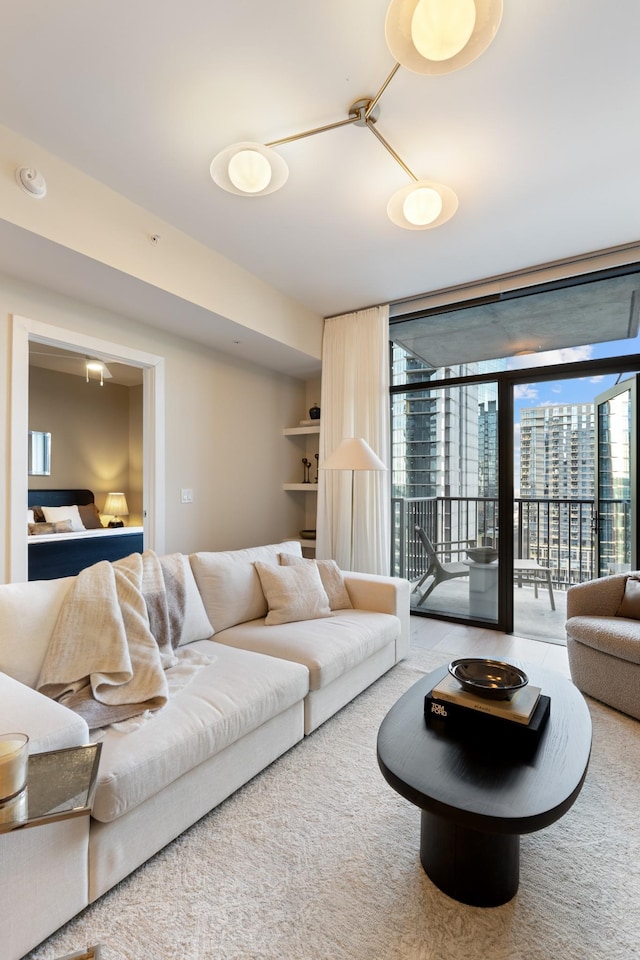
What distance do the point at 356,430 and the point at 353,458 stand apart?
771 mm

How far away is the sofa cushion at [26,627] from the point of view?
64.7 inches

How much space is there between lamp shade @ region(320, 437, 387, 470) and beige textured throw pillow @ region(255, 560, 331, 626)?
928 millimetres

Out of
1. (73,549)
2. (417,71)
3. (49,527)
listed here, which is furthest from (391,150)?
(49,527)

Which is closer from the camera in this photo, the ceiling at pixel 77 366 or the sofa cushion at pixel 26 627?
the sofa cushion at pixel 26 627

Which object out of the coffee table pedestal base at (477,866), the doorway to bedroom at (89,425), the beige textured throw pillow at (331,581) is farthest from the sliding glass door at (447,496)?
the doorway to bedroom at (89,425)

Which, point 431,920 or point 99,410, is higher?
point 99,410

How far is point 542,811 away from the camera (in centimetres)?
114

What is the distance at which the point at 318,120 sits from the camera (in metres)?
2.05

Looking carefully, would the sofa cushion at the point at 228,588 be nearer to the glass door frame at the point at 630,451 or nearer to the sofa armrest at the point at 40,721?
the sofa armrest at the point at 40,721

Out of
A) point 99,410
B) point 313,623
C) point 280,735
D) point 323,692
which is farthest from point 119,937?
point 99,410

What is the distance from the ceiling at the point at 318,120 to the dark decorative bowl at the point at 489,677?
230cm

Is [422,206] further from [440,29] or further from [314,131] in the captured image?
[440,29]

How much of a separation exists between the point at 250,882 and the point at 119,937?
37 centimetres

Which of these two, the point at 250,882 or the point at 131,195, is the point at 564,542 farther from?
the point at 131,195
